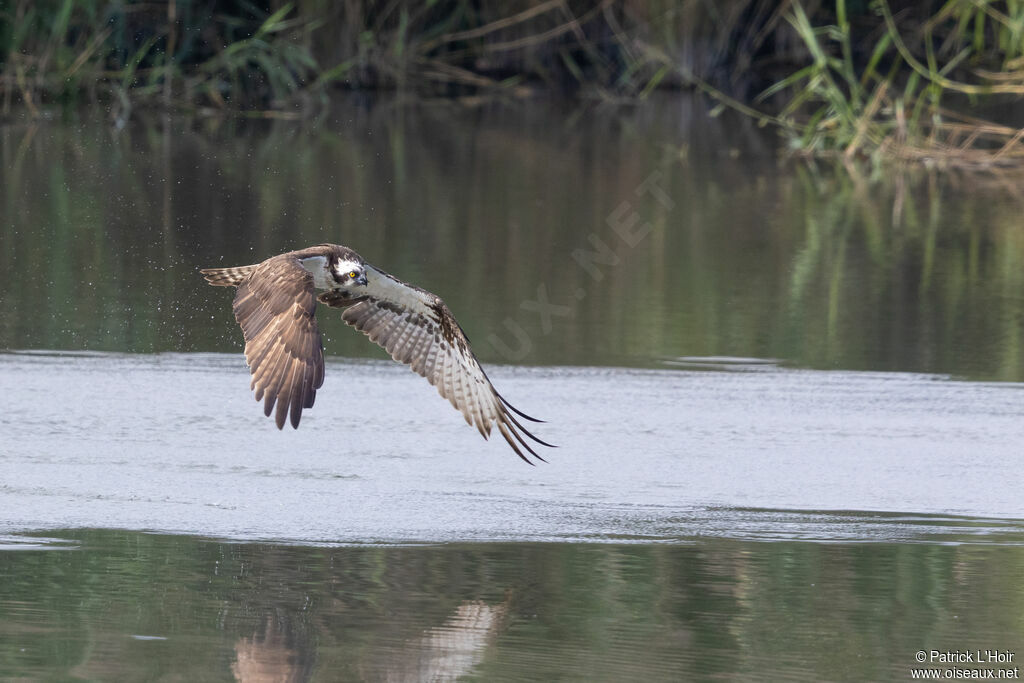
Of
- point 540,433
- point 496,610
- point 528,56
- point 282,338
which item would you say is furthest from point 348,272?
point 528,56

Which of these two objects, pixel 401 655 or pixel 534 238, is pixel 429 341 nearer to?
pixel 401 655

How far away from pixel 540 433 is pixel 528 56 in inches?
532

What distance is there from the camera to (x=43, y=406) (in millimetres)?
7215

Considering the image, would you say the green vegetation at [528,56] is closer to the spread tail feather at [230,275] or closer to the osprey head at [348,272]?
the osprey head at [348,272]

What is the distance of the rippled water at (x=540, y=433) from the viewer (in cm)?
483

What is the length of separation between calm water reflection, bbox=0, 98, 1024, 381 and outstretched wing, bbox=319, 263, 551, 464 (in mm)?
1544

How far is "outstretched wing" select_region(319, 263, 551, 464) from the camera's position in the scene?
658cm

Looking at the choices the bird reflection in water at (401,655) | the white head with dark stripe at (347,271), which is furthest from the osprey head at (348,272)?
the bird reflection in water at (401,655)

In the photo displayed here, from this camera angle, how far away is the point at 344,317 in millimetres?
6930

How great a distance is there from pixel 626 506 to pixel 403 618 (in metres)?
1.42

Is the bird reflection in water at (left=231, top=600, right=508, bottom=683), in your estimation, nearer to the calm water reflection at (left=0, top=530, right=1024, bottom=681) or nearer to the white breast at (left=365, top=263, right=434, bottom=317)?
the calm water reflection at (left=0, top=530, right=1024, bottom=681)

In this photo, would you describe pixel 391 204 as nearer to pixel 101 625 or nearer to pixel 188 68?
pixel 188 68

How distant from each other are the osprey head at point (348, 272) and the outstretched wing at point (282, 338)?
0.33 m

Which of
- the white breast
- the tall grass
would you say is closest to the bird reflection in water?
the white breast
